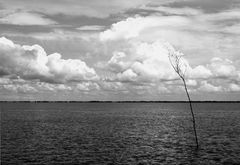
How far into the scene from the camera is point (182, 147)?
66062 millimetres

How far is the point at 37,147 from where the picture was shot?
64000 mm

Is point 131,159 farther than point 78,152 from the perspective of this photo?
No

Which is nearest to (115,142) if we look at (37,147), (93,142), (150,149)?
(93,142)

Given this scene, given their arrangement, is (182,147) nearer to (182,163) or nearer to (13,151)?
(182,163)

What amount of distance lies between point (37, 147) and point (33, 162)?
1367 cm

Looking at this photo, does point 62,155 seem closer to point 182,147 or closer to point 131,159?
point 131,159

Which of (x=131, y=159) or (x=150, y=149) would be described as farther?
(x=150, y=149)

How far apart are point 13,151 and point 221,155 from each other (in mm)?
37455

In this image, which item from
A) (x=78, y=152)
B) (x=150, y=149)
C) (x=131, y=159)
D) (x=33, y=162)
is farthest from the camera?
Answer: (x=150, y=149)

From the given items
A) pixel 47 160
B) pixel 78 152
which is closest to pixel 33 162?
pixel 47 160

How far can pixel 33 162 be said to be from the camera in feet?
166

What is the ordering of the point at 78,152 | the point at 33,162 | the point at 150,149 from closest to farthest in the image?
the point at 33,162
the point at 78,152
the point at 150,149

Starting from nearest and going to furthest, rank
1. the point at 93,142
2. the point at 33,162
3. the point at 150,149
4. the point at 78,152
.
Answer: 1. the point at 33,162
2. the point at 78,152
3. the point at 150,149
4. the point at 93,142

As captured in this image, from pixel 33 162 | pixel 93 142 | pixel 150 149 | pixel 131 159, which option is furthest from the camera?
pixel 93 142
